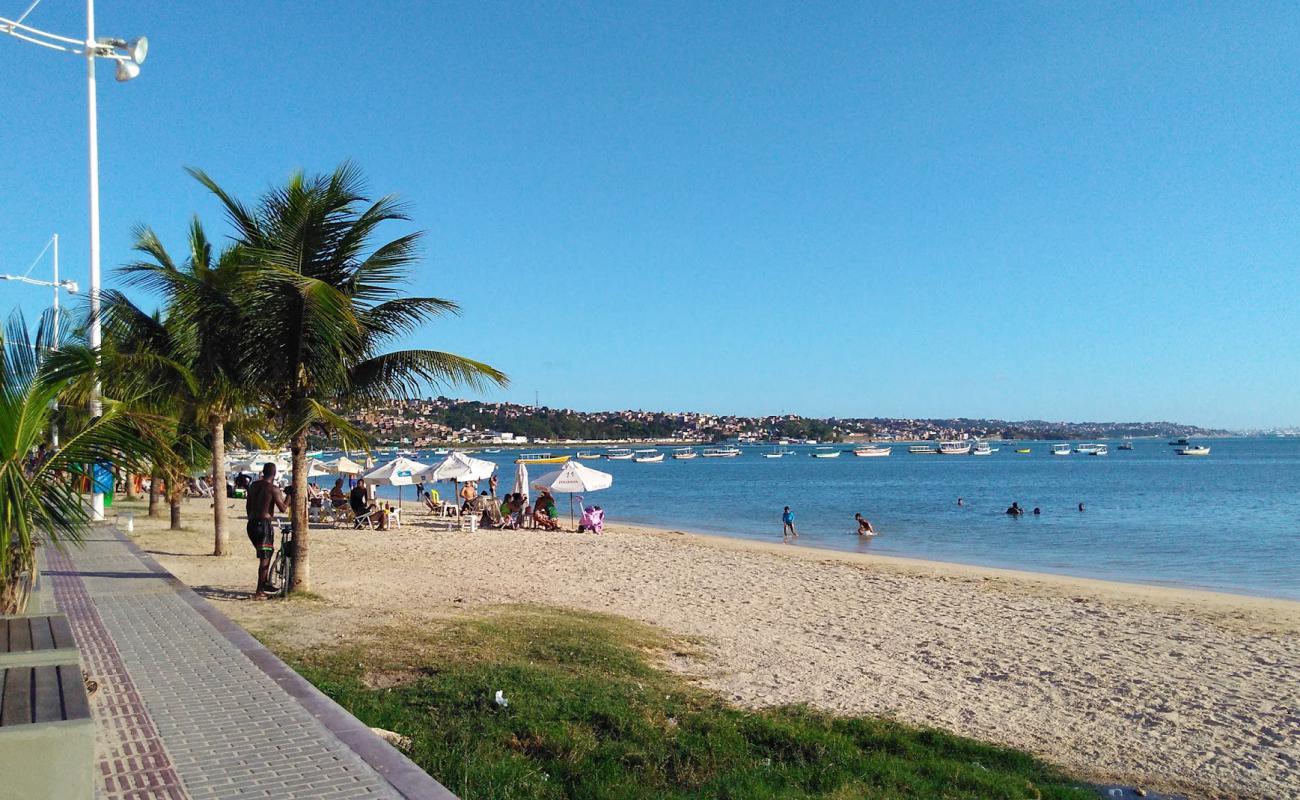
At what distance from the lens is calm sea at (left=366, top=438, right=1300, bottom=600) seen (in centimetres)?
2361

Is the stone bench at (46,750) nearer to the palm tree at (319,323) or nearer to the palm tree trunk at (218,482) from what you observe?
the palm tree at (319,323)

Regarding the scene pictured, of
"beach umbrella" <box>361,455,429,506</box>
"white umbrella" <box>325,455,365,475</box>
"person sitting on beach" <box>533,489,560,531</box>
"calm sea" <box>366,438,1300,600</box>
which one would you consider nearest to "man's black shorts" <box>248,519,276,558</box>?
"person sitting on beach" <box>533,489,560,531</box>

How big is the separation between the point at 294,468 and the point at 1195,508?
4224 centimetres

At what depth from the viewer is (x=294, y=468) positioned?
36.7 feet

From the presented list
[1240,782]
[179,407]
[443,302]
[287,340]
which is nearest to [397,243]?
[443,302]

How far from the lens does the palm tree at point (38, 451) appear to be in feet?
17.1

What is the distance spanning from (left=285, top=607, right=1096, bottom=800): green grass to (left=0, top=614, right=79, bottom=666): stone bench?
1788mm

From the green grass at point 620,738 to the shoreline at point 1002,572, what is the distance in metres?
11.5

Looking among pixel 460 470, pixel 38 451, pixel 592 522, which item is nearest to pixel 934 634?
pixel 38 451

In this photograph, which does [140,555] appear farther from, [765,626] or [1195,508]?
[1195,508]

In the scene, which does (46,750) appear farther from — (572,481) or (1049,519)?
(1049,519)

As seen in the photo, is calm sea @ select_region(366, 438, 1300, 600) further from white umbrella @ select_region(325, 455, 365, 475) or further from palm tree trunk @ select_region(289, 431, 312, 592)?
palm tree trunk @ select_region(289, 431, 312, 592)

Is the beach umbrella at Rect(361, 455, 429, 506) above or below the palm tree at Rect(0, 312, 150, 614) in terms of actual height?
below

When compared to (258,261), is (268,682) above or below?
below
